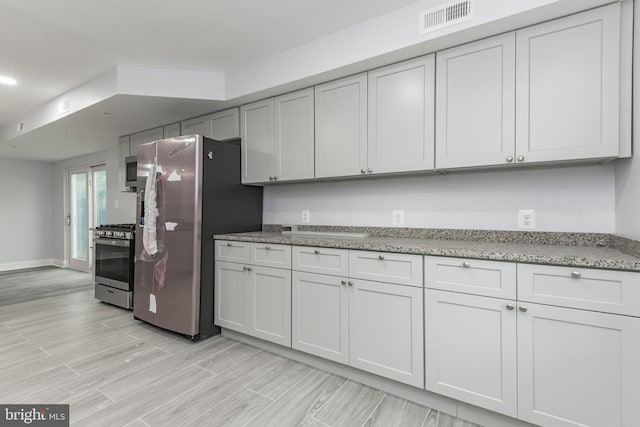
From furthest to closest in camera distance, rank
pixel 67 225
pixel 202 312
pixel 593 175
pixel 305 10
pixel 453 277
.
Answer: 1. pixel 67 225
2. pixel 202 312
3. pixel 305 10
4. pixel 593 175
5. pixel 453 277

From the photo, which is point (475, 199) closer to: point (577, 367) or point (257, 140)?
point (577, 367)

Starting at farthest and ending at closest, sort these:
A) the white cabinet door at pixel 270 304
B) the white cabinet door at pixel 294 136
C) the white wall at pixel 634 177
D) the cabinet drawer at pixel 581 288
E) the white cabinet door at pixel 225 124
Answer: the white cabinet door at pixel 225 124
the white cabinet door at pixel 294 136
the white cabinet door at pixel 270 304
the white wall at pixel 634 177
the cabinet drawer at pixel 581 288

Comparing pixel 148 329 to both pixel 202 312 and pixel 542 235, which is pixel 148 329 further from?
pixel 542 235

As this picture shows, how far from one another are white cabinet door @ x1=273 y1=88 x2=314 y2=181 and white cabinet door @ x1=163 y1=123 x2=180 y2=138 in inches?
58.3

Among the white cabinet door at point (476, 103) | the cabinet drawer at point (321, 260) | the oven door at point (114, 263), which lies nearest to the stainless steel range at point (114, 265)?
the oven door at point (114, 263)

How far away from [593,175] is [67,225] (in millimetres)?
8183

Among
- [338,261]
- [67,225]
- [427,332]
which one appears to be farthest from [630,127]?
[67,225]

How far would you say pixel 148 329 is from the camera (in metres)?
Result: 2.93

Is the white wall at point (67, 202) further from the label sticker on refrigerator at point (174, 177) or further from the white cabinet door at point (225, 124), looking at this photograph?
the label sticker on refrigerator at point (174, 177)

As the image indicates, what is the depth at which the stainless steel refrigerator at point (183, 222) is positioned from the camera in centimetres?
257

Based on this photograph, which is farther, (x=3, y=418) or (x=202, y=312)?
(x=202, y=312)

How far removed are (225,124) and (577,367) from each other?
3.17 metres

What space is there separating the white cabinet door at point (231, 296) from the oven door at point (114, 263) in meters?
1.42

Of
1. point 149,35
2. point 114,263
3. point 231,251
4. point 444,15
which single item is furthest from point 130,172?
point 444,15
